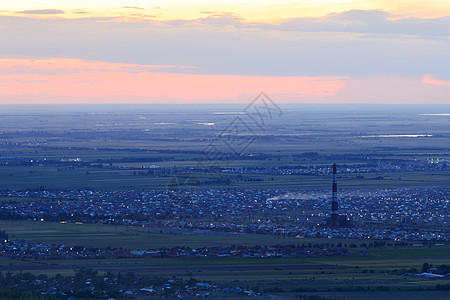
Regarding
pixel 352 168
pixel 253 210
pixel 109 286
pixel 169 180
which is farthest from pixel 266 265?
pixel 352 168

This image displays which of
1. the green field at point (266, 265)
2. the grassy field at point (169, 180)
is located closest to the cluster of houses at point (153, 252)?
the green field at point (266, 265)

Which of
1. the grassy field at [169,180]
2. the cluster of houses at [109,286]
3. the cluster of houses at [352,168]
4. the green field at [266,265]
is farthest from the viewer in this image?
the cluster of houses at [352,168]

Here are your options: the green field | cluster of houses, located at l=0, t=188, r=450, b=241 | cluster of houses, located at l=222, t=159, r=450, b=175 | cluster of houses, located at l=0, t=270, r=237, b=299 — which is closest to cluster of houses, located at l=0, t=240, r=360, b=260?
the green field

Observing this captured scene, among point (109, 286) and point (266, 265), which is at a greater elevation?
point (109, 286)

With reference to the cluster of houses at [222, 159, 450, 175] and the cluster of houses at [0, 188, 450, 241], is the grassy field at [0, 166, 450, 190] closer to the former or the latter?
the cluster of houses at [222, 159, 450, 175]

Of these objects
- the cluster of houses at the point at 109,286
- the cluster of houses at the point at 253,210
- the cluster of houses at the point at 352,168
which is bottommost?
the cluster of houses at the point at 253,210

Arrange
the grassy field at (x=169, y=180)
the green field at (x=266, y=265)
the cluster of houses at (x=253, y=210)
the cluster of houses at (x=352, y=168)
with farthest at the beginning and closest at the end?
the cluster of houses at (x=352, y=168)
the grassy field at (x=169, y=180)
the cluster of houses at (x=253, y=210)
the green field at (x=266, y=265)

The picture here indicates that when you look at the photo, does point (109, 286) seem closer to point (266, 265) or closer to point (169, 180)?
point (266, 265)

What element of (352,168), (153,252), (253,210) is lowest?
(253,210)

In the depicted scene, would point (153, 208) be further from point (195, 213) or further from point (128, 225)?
point (128, 225)

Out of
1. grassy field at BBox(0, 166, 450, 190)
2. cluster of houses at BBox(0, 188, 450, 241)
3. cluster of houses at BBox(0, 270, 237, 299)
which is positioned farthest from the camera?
grassy field at BBox(0, 166, 450, 190)

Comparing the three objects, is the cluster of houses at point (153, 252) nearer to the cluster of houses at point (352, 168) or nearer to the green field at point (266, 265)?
the green field at point (266, 265)

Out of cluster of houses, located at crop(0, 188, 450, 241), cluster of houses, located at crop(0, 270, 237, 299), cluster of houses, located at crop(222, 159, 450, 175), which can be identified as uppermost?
cluster of houses, located at crop(222, 159, 450, 175)
